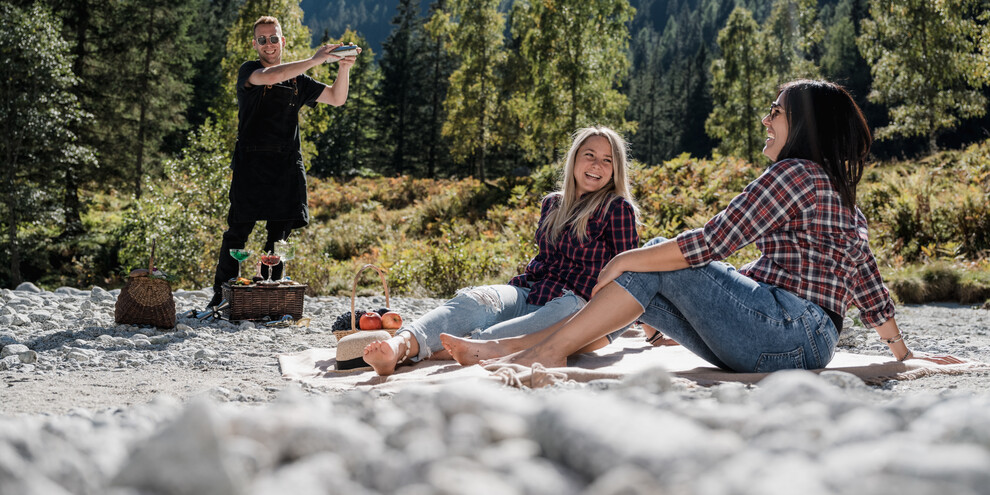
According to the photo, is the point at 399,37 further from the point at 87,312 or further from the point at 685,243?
the point at 685,243

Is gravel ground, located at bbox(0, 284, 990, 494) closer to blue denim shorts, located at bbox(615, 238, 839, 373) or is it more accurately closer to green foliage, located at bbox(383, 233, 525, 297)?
blue denim shorts, located at bbox(615, 238, 839, 373)

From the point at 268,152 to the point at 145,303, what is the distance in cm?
129

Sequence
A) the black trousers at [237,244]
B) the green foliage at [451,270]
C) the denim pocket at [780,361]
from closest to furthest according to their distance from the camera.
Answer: the denim pocket at [780,361], the black trousers at [237,244], the green foliage at [451,270]

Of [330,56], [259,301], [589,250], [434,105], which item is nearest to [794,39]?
[434,105]

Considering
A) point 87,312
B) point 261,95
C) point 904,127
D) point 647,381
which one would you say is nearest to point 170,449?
point 647,381

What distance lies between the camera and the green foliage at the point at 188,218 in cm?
962

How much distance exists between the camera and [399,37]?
33500mm

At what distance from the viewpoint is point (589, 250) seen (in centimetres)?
364

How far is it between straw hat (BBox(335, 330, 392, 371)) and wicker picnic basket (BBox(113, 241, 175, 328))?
1864 millimetres

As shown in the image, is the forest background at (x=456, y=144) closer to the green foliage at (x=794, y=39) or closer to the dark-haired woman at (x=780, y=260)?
the green foliage at (x=794, y=39)

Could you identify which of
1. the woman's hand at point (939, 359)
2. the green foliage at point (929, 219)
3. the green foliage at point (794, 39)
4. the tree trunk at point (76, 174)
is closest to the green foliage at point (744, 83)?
the green foliage at point (794, 39)

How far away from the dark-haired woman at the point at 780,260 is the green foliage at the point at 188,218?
7856 mm

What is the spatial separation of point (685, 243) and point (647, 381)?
850mm

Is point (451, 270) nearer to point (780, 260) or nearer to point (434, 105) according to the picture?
point (780, 260)
